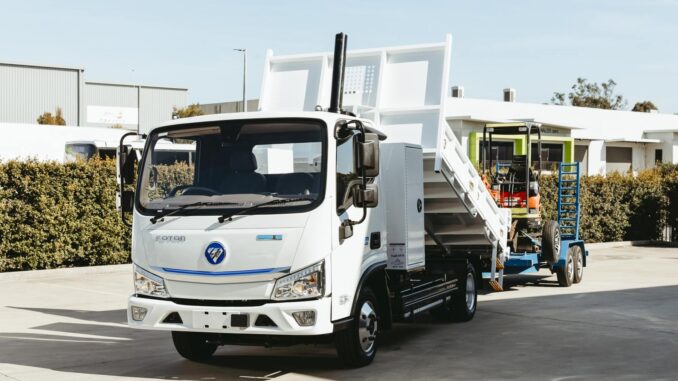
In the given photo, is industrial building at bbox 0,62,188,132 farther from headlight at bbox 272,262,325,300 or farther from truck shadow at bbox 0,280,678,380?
headlight at bbox 272,262,325,300

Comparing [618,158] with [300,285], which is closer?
[300,285]

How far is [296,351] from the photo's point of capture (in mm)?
10172

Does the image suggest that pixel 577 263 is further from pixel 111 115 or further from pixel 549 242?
pixel 111 115

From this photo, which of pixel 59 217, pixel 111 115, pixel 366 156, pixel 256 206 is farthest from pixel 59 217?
pixel 111 115

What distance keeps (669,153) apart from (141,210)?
4702 centimetres

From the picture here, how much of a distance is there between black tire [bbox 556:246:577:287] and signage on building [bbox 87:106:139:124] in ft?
179

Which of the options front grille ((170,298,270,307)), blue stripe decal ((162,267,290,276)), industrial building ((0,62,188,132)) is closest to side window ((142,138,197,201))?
blue stripe decal ((162,267,290,276))

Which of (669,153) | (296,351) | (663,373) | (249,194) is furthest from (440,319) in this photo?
(669,153)

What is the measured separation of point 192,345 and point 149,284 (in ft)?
4.02

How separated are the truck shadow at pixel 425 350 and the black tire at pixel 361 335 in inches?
5.4

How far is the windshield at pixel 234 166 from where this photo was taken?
833cm

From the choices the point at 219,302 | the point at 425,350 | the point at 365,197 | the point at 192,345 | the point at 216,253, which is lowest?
the point at 425,350

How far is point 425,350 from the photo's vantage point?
33.1ft

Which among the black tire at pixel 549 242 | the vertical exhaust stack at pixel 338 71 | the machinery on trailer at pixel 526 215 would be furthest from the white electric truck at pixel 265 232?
the black tire at pixel 549 242
